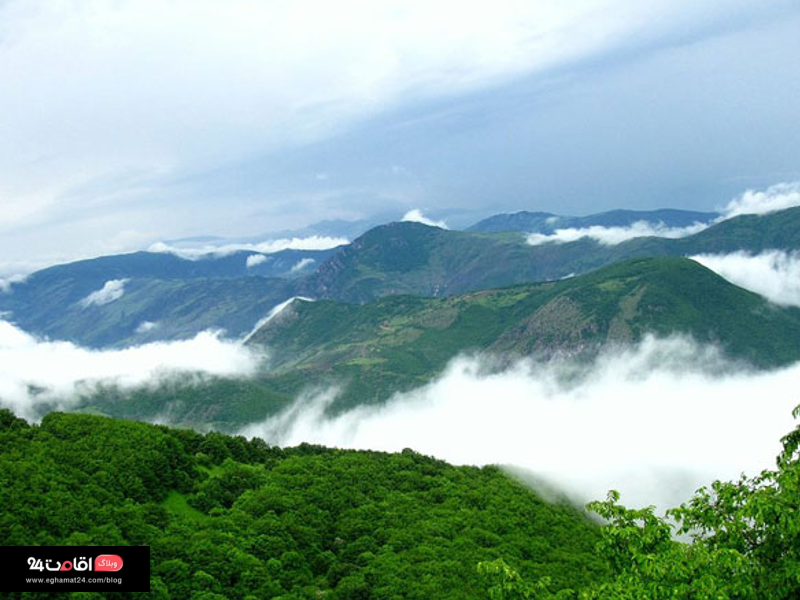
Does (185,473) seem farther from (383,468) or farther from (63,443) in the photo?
(383,468)

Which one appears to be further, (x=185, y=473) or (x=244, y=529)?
(x=185, y=473)

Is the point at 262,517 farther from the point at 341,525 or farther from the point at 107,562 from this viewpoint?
the point at 107,562

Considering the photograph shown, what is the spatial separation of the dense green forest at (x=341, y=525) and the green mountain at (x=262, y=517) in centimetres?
23

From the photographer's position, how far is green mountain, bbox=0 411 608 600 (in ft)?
209

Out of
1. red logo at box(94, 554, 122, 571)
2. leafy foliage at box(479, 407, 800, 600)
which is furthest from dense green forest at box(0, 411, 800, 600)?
red logo at box(94, 554, 122, 571)

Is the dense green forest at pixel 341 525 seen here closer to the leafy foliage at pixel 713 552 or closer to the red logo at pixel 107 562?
the leafy foliage at pixel 713 552

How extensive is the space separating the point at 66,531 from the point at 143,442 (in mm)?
30484

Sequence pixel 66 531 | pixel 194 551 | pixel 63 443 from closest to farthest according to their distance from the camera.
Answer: pixel 66 531 → pixel 194 551 → pixel 63 443

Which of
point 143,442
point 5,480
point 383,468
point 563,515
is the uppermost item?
point 5,480

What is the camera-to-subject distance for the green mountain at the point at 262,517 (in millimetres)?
63844

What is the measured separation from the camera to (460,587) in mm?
73750

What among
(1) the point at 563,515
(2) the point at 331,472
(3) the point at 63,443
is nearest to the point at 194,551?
(3) the point at 63,443

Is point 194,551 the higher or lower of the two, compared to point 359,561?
higher

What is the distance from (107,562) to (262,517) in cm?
3350
